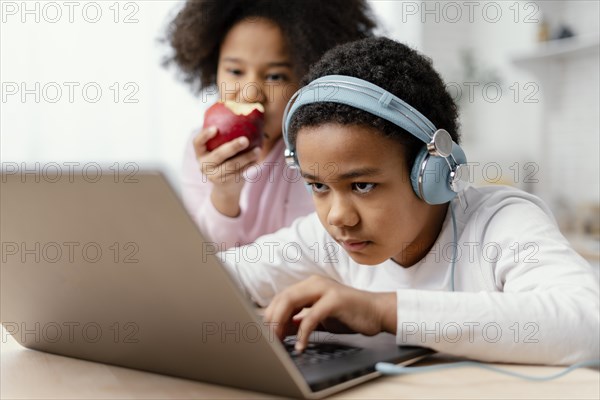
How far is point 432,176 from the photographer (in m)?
0.91

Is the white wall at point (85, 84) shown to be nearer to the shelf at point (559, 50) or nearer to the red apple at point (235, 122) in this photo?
the red apple at point (235, 122)

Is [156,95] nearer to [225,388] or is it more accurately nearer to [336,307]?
[336,307]

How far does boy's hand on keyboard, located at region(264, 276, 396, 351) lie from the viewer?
2.42ft

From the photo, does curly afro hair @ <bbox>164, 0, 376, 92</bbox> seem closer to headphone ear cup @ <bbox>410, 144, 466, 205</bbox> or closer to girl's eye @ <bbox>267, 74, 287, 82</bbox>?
girl's eye @ <bbox>267, 74, 287, 82</bbox>

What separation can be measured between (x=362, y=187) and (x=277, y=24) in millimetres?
825

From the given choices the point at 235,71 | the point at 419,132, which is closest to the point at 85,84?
the point at 235,71

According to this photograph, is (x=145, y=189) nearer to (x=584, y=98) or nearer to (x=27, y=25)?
(x=27, y=25)

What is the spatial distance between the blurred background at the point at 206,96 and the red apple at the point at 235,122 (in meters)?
0.84

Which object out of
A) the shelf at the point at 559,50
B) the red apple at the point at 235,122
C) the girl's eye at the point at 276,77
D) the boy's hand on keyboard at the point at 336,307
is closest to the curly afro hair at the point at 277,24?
the girl's eye at the point at 276,77

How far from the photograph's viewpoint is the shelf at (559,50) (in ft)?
9.75

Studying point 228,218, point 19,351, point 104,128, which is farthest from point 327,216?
point 104,128

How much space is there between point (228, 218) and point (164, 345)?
1021 mm

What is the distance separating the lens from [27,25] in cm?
272

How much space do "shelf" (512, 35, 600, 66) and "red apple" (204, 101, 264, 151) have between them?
201 cm
